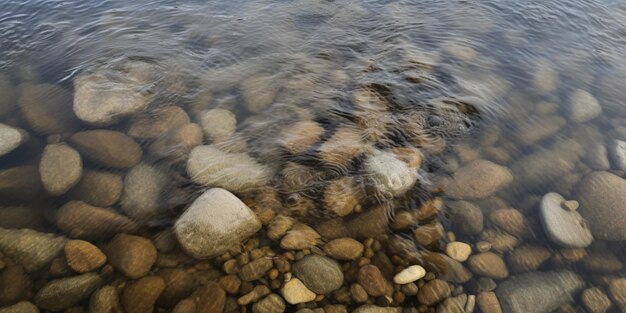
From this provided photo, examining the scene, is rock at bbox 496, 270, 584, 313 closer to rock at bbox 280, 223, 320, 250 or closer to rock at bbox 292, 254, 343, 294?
rock at bbox 292, 254, 343, 294

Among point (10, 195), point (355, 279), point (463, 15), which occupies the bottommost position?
point (355, 279)

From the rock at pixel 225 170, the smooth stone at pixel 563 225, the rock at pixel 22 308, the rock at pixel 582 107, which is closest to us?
the rock at pixel 22 308

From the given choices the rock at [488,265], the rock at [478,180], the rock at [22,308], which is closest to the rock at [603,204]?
the rock at [478,180]

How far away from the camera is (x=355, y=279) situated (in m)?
3.44

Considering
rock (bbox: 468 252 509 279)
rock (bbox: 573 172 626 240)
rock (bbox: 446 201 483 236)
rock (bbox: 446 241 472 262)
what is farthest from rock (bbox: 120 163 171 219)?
rock (bbox: 573 172 626 240)

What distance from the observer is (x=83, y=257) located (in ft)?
11.2

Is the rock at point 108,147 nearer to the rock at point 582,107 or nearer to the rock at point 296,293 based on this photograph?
the rock at point 296,293

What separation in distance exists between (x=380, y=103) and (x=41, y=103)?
4663 mm

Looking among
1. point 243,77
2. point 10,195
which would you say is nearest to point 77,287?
point 10,195

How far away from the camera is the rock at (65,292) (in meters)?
3.13

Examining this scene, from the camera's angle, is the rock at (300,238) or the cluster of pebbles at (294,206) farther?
the rock at (300,238)

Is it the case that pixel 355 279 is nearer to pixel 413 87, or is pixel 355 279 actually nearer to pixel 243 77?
pixel 413 87

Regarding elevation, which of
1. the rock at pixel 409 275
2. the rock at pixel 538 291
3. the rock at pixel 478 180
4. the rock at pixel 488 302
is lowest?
the rock at pixel 538 291

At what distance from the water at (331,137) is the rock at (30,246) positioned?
0.03m
